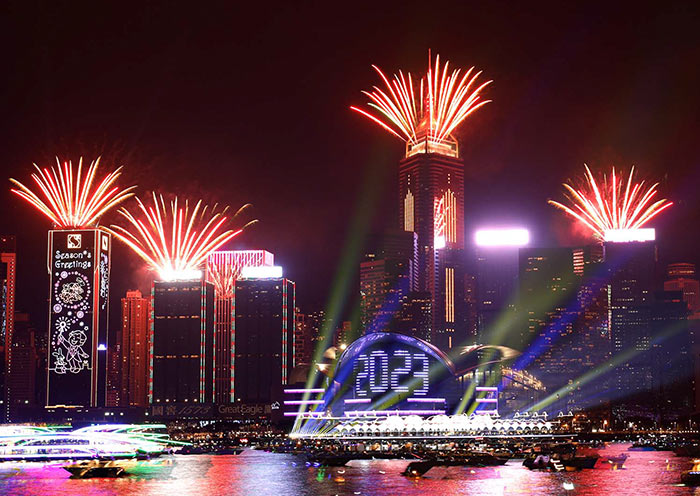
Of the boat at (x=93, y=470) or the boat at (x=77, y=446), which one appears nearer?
the boat at (x=93, y=470)

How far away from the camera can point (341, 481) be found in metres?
138

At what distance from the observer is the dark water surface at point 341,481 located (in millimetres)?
120688

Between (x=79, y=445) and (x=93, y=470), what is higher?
(x=79, y=445)

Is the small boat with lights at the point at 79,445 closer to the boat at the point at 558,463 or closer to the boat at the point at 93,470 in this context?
the boat at the point at 93,470

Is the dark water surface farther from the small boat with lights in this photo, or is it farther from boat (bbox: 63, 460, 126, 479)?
the small boat with lights

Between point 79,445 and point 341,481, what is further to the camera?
point 79,445

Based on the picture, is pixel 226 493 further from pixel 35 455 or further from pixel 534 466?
pixel 35 455

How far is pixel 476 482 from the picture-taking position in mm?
133250

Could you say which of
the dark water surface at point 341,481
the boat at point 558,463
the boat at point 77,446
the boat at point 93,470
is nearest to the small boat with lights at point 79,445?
the boat at point 77,446

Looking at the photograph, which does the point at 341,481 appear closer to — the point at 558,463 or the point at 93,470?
the point at 93,470

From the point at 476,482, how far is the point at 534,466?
28.9 meters

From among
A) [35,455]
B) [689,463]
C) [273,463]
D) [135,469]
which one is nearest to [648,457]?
[689,463]

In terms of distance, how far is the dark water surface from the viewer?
4751 inches

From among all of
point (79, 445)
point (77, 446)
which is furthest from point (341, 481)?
point (79, 445)
